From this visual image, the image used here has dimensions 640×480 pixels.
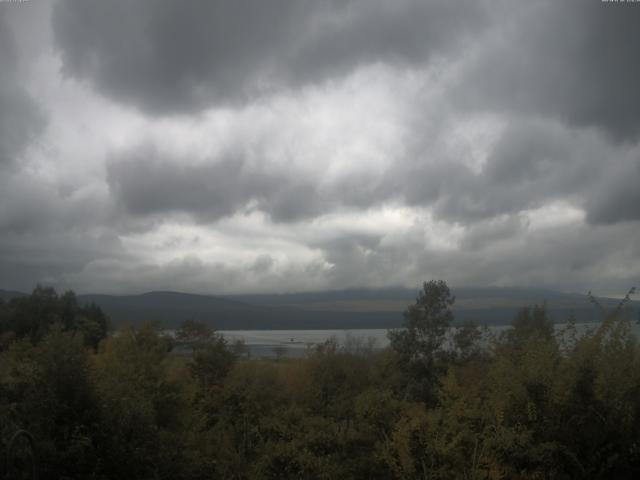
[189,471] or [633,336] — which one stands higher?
[633,336]

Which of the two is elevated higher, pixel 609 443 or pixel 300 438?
pixel 609 443

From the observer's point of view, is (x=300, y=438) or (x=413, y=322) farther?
(x=413, y=322)

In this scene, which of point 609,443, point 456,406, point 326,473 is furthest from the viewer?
point 326,473

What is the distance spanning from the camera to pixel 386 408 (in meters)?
30.7

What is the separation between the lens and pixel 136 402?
2383cm

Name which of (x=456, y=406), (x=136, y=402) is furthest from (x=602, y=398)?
(x=136, y=402)

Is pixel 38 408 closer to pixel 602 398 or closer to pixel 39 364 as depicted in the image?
pixel 39 364

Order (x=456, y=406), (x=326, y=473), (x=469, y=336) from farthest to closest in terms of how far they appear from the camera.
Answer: (x=469, y=336) < (x=326, y=473) < (x=456, y=406)

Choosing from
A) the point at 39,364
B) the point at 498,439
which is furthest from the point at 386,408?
the point at 39,364

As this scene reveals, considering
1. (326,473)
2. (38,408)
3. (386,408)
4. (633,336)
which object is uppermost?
(633,336)

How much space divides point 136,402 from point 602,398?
17252mm

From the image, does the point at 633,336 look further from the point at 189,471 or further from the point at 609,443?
the point at 189,471

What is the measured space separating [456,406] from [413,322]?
23.2m

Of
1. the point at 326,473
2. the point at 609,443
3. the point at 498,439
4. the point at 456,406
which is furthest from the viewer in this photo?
the point at 326,473
